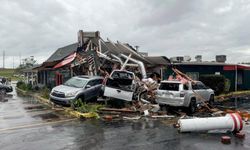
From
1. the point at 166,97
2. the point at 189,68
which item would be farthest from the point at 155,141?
the point at 189,68

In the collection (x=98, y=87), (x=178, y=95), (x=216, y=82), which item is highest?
(x=216, y=82)

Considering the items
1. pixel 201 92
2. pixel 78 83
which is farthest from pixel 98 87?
pixel 201 92

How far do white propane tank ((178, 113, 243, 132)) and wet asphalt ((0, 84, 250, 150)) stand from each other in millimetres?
225

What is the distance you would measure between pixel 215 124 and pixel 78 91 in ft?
31.8

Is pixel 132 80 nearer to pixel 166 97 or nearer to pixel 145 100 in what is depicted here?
pixel 145 100

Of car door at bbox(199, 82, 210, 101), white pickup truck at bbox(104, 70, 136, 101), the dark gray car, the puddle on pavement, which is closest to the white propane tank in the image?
the puddle on pavement

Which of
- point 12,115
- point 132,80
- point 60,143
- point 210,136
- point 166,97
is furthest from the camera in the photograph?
point 132,80

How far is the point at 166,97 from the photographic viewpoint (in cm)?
1703

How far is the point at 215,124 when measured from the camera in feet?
36.4

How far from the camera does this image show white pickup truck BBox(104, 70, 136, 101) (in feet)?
58.4

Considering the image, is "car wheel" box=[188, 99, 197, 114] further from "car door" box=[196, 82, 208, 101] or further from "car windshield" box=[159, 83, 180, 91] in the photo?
"car windshield" box=[159, 83, 180, 91]

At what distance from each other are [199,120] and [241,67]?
24.3m

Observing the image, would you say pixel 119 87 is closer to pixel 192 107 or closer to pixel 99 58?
pixel 192 107

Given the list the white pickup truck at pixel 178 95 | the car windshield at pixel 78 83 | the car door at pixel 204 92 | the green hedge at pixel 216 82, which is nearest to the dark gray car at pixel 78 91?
the car windshield at pixel 78 83
